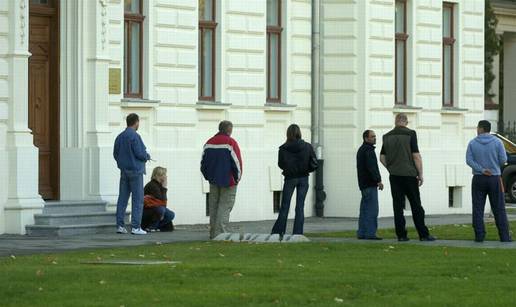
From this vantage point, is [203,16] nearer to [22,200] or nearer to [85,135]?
[85,135]

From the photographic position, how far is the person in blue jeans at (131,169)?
28672 millimetres

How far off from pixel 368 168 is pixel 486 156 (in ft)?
6.49

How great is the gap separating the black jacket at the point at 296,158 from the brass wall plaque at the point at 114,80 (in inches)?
171

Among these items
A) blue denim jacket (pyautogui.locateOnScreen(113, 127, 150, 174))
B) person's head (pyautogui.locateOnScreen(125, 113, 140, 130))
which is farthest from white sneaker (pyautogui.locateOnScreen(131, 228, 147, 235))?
person's head (pyautogui.locateOnScreen(125, 113, 140, 130))

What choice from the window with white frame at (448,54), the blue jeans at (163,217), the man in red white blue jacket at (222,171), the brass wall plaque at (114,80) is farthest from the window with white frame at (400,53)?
the man in red white blue jacket at (222,171)

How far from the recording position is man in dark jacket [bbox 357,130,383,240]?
91.4 feet

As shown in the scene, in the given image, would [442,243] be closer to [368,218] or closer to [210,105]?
[368,218]

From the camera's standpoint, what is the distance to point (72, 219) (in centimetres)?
2895

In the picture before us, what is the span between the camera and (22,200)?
2850cm

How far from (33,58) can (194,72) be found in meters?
4.35

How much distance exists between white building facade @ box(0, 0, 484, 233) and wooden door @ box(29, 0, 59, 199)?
2 cm

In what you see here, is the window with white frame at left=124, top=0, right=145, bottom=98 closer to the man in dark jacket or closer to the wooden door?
the wooden door

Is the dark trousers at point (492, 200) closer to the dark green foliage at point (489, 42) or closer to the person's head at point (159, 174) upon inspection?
the person's head at point (159, 174)

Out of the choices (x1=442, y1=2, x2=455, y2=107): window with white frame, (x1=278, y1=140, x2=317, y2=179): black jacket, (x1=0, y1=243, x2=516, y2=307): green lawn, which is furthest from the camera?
(x1=442, y1=2, x2=455, y2=107): window with white frame
